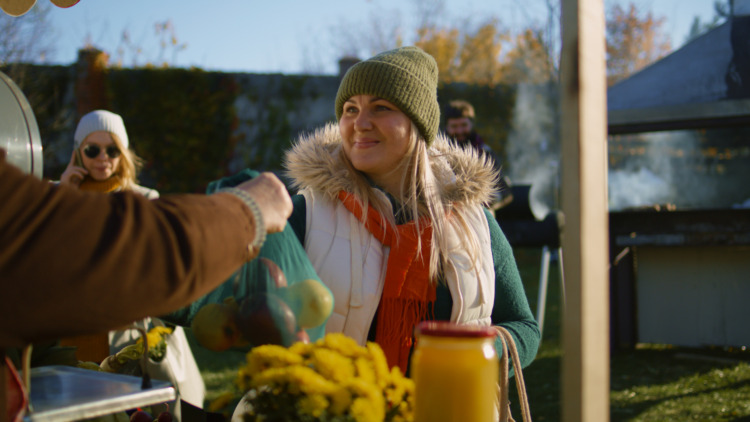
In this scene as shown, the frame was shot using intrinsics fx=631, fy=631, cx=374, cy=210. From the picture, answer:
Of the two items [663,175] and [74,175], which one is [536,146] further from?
[74,175]

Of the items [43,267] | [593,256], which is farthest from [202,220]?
[593,256]

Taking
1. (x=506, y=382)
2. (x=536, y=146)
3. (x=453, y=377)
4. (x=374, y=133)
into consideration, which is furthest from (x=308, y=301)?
(x=536, y=146)

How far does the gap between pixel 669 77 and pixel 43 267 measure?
6281mm

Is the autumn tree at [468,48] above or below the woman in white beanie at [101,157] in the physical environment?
above

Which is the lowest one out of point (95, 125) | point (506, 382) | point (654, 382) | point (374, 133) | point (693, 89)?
point (654, 382)

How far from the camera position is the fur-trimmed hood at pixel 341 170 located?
178 centimetres

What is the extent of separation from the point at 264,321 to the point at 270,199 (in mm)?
212

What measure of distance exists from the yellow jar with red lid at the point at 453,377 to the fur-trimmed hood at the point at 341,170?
2.83 ft

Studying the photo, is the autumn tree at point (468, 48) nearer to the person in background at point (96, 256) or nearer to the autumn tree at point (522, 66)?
the autumn tree at point (522, 66)

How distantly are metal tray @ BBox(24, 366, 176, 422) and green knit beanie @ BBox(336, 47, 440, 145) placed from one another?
1055 mm

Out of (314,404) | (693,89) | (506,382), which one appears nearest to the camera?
(314,404)

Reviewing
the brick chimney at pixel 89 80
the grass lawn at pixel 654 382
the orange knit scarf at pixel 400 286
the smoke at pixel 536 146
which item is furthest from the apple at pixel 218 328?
the smoke at pixel 536 146

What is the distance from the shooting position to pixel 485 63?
25.5 meters

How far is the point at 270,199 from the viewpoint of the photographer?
1.00 m
